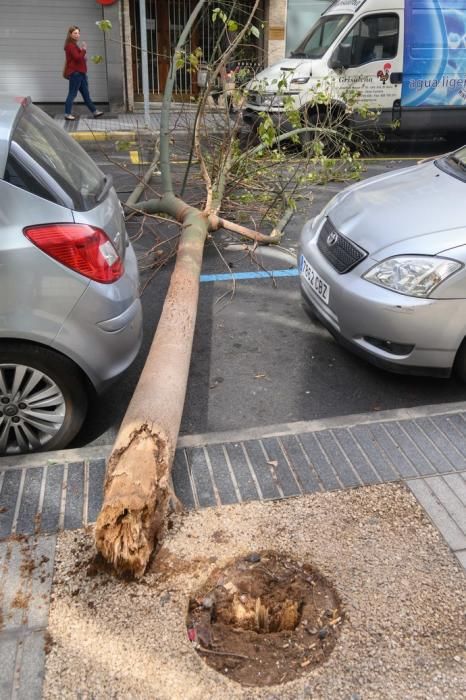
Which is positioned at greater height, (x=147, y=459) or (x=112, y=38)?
(x=112, y=38)

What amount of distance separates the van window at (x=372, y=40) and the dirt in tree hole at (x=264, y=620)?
1026 cm

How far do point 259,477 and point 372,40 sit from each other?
9.91 m

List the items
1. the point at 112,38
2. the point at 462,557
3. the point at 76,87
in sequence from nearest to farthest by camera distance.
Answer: the point at 462,557 < the point at 76,87 < the point at 112,38

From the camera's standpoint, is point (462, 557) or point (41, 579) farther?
point (462, 557)

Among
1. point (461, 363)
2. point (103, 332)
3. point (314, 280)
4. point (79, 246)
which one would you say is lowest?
point (461, 363)

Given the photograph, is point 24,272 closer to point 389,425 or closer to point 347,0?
point 389,425

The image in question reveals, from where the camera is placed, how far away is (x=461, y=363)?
12.6ft

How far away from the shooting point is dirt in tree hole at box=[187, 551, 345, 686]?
2.22 meters

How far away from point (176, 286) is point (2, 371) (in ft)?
5.45

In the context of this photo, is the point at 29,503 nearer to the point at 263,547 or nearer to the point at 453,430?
the point at 263,547

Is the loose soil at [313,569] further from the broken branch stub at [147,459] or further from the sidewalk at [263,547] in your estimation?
the broken branch stub at [147,459]

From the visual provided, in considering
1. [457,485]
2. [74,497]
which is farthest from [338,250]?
[74,497]

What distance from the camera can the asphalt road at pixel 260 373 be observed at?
12.6 feet

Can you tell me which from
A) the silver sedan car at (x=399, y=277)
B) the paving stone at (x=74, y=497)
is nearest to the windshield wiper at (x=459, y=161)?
the silver sedan car at (x=399, y=277)
